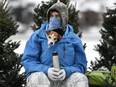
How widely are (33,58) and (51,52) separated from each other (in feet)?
0.68

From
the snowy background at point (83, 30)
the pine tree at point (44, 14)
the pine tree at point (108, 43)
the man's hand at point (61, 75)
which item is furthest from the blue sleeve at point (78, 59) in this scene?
the snowy background at point (83, 30)

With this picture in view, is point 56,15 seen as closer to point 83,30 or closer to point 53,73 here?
point 53,73

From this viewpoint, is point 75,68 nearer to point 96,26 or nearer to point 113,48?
point 113,48

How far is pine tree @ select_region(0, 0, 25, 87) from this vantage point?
667 cm

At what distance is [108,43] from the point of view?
841 centimetres

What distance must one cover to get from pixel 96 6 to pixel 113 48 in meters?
3.28

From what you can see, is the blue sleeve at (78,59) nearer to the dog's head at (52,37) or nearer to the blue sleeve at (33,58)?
the dog's head at (52,37)

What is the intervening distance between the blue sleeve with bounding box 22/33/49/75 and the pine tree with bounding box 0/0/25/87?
5.11ft

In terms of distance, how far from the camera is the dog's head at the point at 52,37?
5016 mm

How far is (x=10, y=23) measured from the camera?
693cm

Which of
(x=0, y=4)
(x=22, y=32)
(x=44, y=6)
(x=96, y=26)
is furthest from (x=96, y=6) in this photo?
(x=0, y=4)

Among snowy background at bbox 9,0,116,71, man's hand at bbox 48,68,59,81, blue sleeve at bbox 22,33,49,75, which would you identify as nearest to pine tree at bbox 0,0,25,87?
blue sleeve at bbox 22,33,49,75

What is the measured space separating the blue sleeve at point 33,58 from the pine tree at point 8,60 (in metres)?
1.56

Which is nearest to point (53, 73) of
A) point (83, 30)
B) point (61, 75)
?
point (61, 75)
